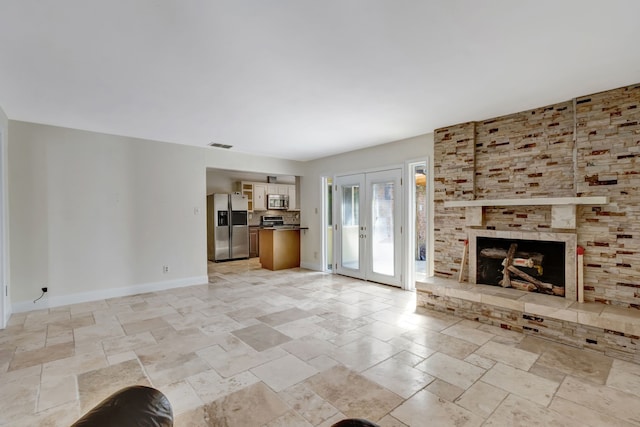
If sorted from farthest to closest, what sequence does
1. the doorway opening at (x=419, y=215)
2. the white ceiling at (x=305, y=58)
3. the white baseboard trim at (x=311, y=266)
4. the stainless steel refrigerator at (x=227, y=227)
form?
the stainless steel refrigerator at (x=227, y=227), the white baseboard trim at (x=311, y=266), the doorway opening at (x=419, y=215), the white ceiling at (x=305, y=58)

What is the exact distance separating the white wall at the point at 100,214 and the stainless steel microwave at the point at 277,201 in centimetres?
365

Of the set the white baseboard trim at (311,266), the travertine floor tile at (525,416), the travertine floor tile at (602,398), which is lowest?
the travertine floor tile at (602,398)

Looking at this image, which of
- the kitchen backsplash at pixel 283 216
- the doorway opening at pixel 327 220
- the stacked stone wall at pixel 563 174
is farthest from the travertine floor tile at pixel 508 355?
the kitchen backsplash at pixel 283 216

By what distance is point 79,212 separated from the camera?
14.6ft

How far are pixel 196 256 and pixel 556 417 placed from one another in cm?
525

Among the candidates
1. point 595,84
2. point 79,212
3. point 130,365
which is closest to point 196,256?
point 79,212

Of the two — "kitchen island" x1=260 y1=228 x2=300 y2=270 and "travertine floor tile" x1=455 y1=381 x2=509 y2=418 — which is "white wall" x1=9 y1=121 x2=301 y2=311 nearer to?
"kitchen island" x1=260 y1=228 x2=300 y2=270

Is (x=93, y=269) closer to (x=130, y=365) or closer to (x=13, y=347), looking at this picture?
(x=13, y=347)

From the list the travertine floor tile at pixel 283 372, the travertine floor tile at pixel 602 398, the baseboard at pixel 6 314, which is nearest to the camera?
the travertine floor tile at pixel 602 398

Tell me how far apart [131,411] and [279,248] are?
236 inches

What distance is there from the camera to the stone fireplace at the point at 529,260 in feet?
11.2

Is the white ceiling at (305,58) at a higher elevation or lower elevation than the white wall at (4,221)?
higher

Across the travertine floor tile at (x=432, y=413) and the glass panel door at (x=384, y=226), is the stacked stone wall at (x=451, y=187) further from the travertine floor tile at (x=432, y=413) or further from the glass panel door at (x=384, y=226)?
the travertine floor tile at (x=432, y=413)

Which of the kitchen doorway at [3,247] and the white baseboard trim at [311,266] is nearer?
the kitchen doorway at [3,247]
